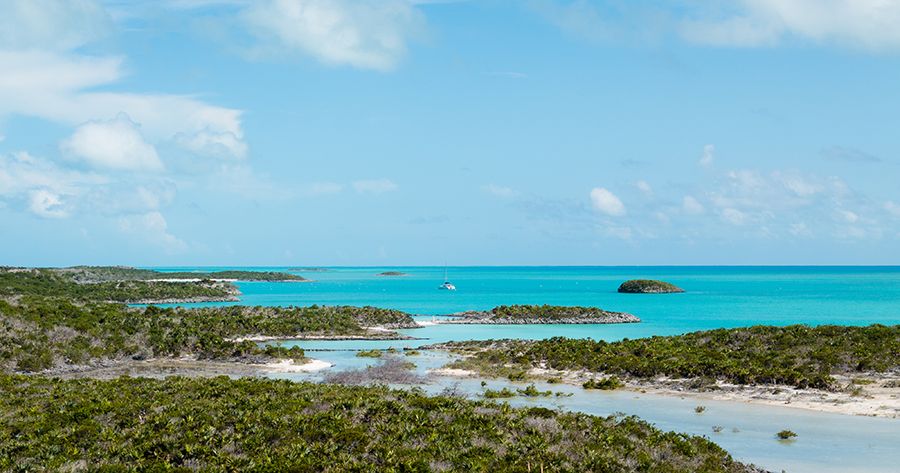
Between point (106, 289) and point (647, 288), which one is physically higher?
point (647, 288)

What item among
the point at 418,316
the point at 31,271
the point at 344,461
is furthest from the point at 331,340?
the point at 31,271

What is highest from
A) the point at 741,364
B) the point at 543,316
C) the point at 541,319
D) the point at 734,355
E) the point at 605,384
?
the point at 734,355

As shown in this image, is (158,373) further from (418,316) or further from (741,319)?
(741,319)

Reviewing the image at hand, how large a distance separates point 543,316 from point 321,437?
7561 centimetres

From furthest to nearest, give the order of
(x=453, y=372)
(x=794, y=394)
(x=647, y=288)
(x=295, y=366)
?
(x=647, y=288) → (x=295, y=366) → (x=453, y=372) → (x=794, y=394)

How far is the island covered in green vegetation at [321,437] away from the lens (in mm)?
22969

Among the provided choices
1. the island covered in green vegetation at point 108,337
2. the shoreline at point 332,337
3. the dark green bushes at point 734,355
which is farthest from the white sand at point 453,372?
the shoreline at point 332,337

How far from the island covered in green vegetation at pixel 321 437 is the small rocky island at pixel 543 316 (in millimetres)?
66256

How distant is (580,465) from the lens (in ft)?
76.7

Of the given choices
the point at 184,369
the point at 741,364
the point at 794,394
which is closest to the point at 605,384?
the point at 741,364

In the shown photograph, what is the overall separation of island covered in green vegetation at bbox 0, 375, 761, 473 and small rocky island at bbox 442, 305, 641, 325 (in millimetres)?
66256

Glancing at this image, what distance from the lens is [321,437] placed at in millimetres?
24938

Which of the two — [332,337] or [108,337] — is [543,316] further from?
[108,337]

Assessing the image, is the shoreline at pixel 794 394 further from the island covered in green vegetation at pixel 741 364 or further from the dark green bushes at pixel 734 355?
the dark green bushes at pixel 734 355
